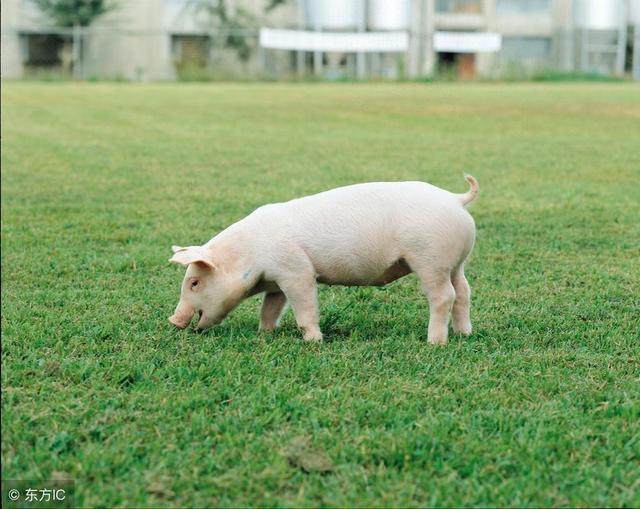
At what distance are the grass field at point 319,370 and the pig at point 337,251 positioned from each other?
0.61 feet

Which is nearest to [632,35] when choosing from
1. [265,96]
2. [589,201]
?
[265,96]

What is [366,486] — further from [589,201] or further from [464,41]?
[464,41]

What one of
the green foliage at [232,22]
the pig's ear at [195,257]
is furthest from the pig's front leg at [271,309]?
the green foliage at [232,22]

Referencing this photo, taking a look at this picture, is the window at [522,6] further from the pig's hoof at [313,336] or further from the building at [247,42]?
the pig's hoof at [313,336]

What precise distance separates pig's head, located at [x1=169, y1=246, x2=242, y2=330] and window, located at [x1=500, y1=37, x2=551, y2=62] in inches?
1598

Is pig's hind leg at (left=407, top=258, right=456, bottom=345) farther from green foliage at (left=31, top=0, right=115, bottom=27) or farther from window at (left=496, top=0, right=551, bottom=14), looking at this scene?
window at (left=496, top=0, right=551, bottom=14)

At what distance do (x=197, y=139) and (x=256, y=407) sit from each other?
1147cm

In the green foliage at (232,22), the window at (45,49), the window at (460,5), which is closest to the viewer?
the window at (45,49)

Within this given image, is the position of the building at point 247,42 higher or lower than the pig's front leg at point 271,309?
higher

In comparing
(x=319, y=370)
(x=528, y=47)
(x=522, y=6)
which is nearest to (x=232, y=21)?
(x=522, y=6)

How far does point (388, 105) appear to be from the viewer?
21.6 metres

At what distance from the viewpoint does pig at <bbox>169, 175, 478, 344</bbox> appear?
3.98 m

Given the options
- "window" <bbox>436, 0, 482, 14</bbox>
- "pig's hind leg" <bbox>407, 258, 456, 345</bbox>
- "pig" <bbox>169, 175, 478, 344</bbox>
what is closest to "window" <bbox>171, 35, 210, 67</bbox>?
"window" <bbox>436, 0, 482, 14</bbox>

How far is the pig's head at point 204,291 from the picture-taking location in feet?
13.4
